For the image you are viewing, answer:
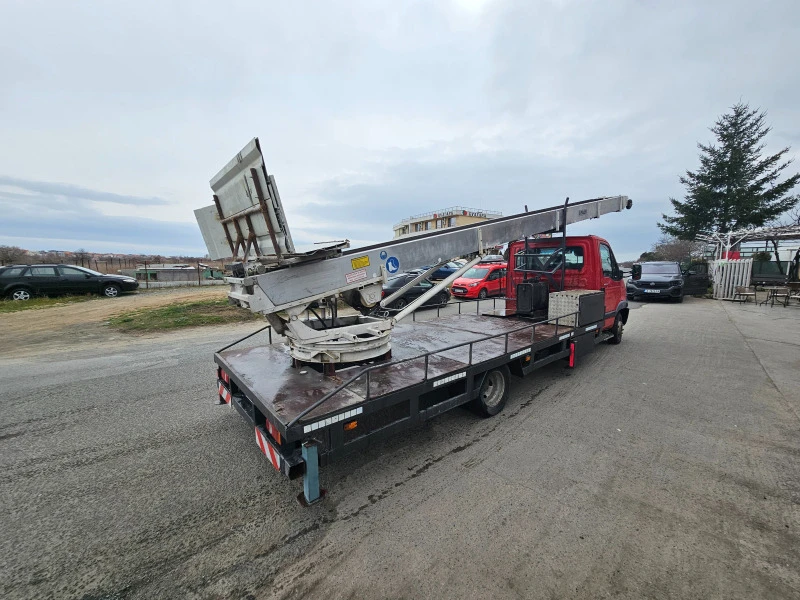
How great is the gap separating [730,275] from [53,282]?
30.4m

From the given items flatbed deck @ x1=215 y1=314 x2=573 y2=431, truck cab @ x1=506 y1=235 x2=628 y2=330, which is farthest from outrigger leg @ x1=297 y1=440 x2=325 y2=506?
truck cab @ x1=506 y1=235 x2=628 y2=330

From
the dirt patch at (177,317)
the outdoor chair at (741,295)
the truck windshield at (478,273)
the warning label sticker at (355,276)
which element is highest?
the warning label sticker at (355,276)

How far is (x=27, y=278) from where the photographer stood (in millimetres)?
13227

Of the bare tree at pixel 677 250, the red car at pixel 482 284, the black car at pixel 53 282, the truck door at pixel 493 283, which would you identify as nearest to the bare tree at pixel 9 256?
the black car at pixel 53 282

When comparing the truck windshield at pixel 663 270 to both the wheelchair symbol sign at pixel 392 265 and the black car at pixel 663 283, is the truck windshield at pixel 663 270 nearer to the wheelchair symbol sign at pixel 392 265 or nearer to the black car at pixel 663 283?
the black car at pixel 663 283

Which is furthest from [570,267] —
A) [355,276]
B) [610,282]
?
[355,276]

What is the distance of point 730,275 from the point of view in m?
17.6

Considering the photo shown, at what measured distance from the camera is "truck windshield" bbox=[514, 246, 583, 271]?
21.9 feet

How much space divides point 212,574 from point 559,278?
259 inches

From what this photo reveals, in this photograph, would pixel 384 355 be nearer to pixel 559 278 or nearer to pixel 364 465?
pixel 364 465

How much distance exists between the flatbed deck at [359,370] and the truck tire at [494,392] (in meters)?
0.30

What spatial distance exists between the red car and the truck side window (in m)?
8.16

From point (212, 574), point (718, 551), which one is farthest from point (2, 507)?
point (718, 551)

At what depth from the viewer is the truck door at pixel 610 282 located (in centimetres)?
684
